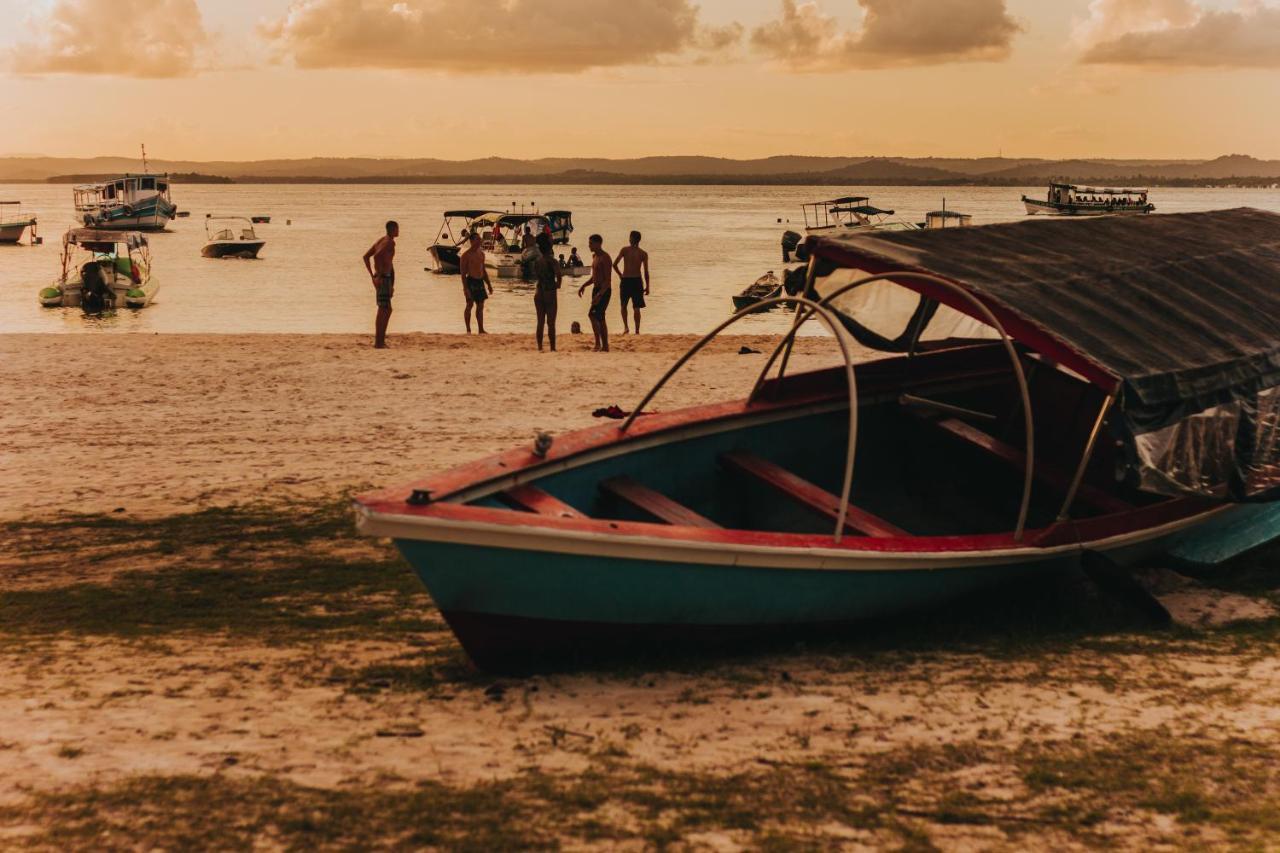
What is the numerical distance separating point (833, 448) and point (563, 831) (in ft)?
13.3

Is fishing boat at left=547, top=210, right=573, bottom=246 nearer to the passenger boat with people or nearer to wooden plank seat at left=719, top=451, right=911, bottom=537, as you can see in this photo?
the passenger boat with people

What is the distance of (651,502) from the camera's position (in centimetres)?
621

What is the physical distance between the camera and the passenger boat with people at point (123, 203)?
61.0m

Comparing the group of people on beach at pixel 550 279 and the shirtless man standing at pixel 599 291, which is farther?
the shirtless man standing at pixel 599 291

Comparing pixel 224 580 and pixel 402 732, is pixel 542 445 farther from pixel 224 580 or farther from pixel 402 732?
pixel 224 580

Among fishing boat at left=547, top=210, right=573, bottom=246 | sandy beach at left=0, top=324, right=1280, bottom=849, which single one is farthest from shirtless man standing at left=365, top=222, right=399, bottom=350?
fishing boat at left=547, top=210, right=573, bottom=246

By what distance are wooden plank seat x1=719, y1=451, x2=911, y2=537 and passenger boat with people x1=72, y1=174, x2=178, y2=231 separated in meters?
59.3

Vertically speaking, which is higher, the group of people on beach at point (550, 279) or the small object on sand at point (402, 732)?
the group of people on beach at point (550, 279)

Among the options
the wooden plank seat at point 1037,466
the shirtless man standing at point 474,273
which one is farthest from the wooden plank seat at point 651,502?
the shirtless man standing at point 474,273

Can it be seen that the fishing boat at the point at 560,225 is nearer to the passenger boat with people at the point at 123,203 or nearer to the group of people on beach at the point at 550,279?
the passenger boat with people at the point at 123,203

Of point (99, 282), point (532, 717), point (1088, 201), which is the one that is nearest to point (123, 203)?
point (99, 282)

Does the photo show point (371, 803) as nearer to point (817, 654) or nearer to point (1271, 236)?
point (817, 654)

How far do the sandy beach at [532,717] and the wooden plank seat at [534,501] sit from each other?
0.79 m

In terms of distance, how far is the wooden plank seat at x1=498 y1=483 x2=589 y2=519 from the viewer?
5.58 metres
